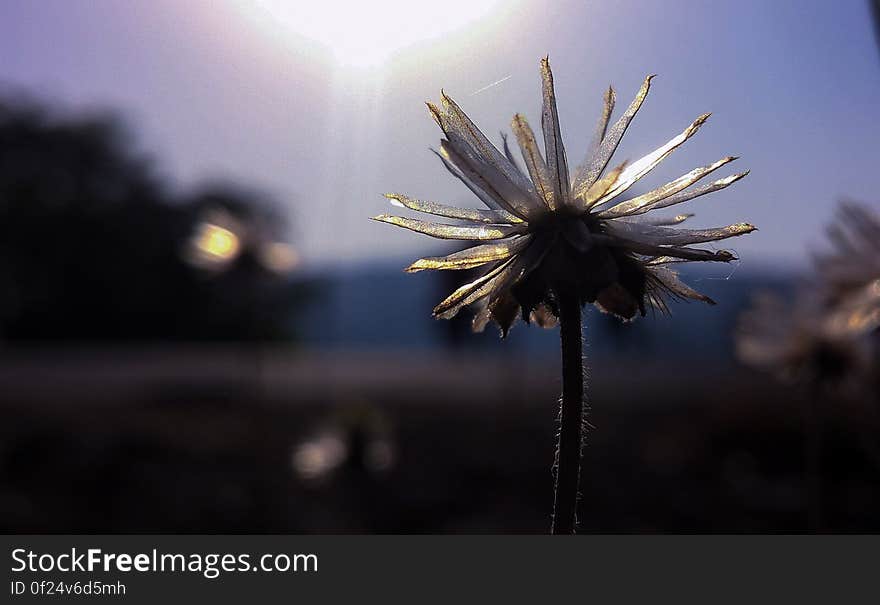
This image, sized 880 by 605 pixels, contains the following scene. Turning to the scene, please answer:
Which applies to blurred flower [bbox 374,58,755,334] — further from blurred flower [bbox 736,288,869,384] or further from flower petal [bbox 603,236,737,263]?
blurred flower [bbox 736,288,869,384]

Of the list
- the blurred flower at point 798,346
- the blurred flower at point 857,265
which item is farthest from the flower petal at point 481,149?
the blurred flower at point 798,346

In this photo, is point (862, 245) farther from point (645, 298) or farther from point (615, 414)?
point (615, 414)

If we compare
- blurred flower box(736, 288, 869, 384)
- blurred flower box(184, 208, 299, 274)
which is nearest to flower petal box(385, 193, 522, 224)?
blurred flower box(736, 288, 869, 384)

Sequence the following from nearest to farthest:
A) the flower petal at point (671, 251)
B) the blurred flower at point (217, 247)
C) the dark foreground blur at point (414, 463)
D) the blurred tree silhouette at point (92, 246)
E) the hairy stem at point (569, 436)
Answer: the hairy stem at point (569, 436) < the flower petal at point (671, 251) < the dark foreground blur at point (414, 463) < the blurred flower at point (217, 247) < the blurred tree silhouette at point (92, 246)

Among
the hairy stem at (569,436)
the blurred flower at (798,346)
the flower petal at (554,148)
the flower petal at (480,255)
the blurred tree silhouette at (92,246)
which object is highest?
the blurred tree silhouette at (92,246)

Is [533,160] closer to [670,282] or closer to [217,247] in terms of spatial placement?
[670,282]

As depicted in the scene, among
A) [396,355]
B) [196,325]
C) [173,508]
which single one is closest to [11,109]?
[196,325]

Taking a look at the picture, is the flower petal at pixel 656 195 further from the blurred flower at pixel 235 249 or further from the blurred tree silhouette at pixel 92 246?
the blurred tree silhouette at pixel 92 246
